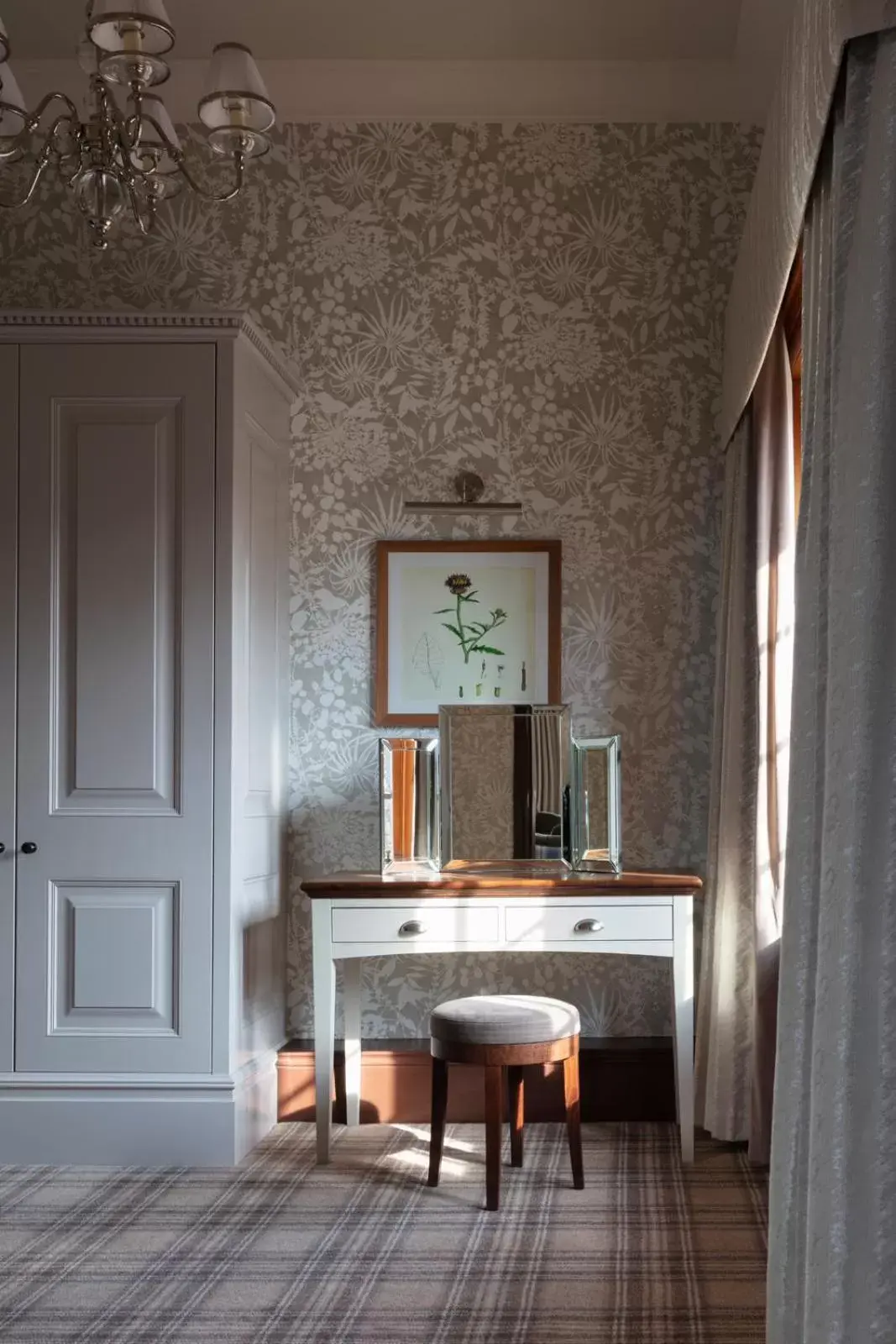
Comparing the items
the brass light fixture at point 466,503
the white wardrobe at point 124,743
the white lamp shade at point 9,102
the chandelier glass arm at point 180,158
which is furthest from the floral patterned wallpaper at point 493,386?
the white lamp shade at point 9,102

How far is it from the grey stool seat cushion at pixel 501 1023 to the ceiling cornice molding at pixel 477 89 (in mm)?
2882

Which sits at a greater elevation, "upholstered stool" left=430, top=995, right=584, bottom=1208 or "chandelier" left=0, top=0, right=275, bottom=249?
"chandelier" left=0, top=0, right=275, bottom=249

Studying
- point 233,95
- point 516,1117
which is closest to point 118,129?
point 233,95

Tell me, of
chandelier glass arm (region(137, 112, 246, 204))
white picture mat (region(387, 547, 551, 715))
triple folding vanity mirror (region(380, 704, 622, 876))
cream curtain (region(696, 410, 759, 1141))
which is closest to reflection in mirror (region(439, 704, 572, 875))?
triple folding vanity mirror (region(380, 704, 622, 876))

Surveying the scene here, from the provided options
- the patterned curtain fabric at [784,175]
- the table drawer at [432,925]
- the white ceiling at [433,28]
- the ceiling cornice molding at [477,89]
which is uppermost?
the white ceiling at [433,28]

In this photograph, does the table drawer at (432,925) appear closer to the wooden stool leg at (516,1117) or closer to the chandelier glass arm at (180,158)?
the wooden stool leg at (516,1117)

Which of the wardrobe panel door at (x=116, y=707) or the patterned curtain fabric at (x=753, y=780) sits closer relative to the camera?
the patterned curtain fabric at (x=753, y=780)

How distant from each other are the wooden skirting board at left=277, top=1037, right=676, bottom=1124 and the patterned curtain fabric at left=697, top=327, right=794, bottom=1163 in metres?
0.20

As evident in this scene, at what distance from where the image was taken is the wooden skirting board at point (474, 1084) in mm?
4195

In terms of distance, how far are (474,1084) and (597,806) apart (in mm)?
944

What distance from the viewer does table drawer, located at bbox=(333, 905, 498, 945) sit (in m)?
3.84

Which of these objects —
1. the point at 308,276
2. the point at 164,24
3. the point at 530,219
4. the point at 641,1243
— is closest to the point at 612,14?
the point at 530,219

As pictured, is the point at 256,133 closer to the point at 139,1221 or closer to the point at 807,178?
the point at 807,178

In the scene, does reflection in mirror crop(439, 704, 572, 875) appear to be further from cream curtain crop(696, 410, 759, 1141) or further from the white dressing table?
cream curtain crop(696, 410, 759, 1141)
